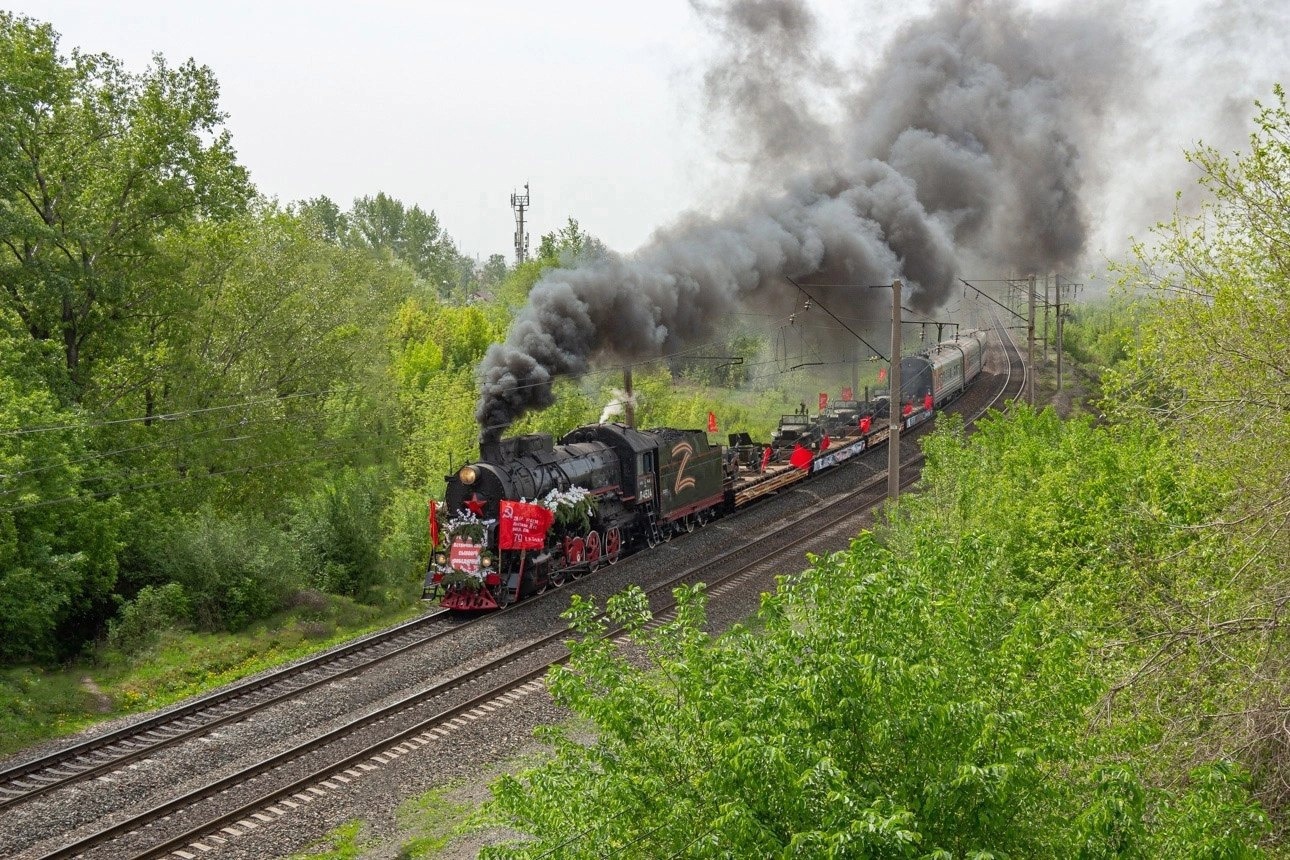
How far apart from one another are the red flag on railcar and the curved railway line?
5.16 ft

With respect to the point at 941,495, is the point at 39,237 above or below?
above

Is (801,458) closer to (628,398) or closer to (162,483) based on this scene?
(628,398)

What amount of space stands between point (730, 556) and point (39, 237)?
1681 centimetres

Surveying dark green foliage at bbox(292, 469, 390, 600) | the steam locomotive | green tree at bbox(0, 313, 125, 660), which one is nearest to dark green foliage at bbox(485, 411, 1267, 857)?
the steam locomotive

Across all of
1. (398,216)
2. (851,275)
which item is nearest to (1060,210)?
(851,275)

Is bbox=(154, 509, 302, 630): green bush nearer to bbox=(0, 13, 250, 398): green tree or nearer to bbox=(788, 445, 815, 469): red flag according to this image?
bbox=(0, 13, 250, 398): green tree

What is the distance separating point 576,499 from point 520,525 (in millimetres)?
2131

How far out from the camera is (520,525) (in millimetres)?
20719

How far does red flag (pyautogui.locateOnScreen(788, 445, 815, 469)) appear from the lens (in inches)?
1399

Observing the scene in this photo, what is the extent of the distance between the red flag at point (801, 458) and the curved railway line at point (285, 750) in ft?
43.9

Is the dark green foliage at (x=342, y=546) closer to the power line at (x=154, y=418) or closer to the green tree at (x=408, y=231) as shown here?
the power line at (x=154, y=418)

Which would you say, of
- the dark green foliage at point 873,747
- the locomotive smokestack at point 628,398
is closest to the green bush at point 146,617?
the locomotive smokestack at point 628,398

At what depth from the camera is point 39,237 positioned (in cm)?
2253

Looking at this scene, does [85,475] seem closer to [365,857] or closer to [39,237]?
[39,237]
